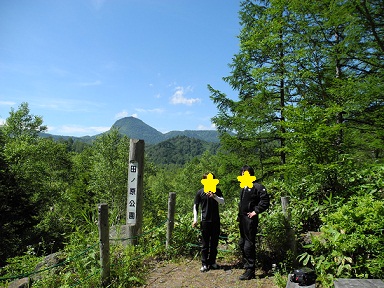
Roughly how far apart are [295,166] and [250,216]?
7.51 ft

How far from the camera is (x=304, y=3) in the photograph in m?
9.29

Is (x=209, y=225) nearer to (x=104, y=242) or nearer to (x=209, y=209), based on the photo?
(x=209, y=209)

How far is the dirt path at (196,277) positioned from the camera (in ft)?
15.6

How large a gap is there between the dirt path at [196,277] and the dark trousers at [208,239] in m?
0.24

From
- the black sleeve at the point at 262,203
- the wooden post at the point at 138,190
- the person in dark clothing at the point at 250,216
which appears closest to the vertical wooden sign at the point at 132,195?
the wooden post at the point at 138,190

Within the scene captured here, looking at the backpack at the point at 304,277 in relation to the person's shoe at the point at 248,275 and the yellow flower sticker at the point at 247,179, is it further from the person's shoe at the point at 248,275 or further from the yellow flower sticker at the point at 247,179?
the yellow flower sticker at the point at 247,179

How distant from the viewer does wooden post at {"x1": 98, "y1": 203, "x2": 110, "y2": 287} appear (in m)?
4.68

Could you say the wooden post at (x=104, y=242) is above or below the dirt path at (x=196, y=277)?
above

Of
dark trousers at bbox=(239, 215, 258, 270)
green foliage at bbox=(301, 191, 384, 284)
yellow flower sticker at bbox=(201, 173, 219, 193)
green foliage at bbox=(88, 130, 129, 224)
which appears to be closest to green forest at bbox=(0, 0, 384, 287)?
green foliage at bbox=(301, 191, 384, 284)

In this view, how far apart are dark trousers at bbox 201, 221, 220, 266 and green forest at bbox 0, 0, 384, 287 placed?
0.63m

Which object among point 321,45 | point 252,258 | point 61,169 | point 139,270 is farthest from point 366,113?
point 61,169

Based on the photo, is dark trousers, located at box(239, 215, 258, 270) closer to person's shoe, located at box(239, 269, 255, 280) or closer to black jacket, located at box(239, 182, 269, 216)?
person's shoe, located at box(239, 269, 255, 280)

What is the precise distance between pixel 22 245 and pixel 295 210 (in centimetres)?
1554

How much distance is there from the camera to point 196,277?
203 inches
